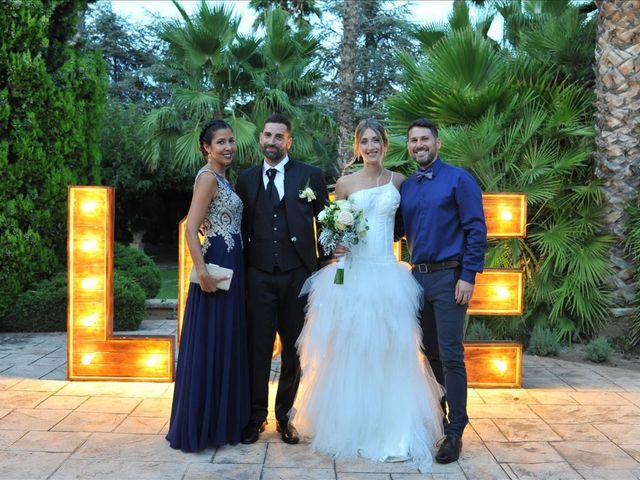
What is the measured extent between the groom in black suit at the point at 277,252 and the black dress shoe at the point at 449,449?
97cm

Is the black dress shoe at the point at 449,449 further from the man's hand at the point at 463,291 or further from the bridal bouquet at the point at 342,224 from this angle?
the bridal bouquet at the point at 342,224

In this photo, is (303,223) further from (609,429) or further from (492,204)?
(609,429)

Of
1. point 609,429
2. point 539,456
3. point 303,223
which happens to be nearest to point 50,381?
point 303,223

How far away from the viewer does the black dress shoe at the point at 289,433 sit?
163 inches

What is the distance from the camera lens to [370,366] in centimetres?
392

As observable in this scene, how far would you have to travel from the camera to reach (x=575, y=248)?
7012 millimetres

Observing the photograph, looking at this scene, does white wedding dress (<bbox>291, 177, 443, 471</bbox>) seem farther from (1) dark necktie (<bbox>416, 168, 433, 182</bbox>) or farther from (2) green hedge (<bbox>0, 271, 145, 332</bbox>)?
(2) green hedge (<bbox>0, 271, 145, 332</bbox>)

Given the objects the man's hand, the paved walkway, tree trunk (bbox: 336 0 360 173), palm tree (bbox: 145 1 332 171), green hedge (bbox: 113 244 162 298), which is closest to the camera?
the paved walkway

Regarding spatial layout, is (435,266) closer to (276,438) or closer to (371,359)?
(371,359)

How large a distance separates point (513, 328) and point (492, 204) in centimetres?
237

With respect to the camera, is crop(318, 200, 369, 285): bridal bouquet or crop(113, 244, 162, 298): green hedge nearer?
crop(318, 200, 369, 285): bridal bouquet

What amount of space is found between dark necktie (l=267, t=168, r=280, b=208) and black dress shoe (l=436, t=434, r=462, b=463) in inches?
71.6

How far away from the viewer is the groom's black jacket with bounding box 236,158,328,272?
404cm

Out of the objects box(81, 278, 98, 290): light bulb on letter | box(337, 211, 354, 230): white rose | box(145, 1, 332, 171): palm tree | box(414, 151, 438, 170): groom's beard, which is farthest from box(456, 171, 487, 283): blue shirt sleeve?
box(145, 1, 332, 171): palm tree
